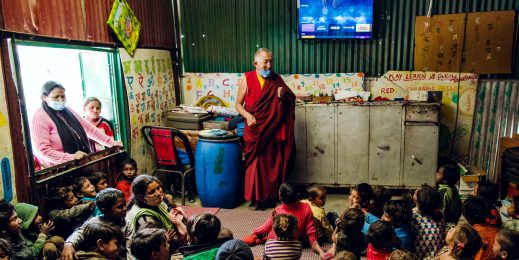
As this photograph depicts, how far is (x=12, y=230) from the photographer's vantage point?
2.71 m

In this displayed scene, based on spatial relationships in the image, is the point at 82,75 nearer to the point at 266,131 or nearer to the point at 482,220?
the point at 266,131

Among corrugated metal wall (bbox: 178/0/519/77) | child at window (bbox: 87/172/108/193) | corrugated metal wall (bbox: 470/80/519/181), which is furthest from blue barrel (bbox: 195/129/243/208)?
corrugated metal wall (bbox: 470/80/519/181)

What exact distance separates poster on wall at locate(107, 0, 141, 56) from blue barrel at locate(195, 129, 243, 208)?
1.53m

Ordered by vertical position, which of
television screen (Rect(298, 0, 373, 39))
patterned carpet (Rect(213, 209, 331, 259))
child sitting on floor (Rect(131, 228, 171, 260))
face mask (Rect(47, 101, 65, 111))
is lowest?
patterned carpet (Rect(213, 209, 331, 259))

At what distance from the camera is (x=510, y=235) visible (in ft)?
8.15

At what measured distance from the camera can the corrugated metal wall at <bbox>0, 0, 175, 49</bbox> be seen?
3234 mm

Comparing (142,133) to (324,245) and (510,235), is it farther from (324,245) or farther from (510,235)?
(510,235)

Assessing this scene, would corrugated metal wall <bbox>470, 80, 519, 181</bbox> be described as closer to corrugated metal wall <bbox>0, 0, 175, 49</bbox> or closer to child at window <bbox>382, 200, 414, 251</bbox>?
child at window <bbox>382, 200, 414, 251</bbox>

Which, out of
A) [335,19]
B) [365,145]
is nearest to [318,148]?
[365,145]

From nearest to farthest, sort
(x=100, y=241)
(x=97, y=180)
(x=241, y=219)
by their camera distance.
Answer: (x=100, y=241)
(x=97, y=180)
(x=241, y=219)

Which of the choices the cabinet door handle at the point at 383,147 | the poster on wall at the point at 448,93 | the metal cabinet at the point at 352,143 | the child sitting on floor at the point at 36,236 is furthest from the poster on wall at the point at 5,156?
the poster on wall at the point at 448,93

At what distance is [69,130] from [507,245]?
4.12m

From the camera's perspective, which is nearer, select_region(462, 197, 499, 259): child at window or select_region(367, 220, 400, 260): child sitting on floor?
select_region(367, 220, 400, 260): child sitting on floor

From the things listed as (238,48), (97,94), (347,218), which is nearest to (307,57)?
(238,48)
